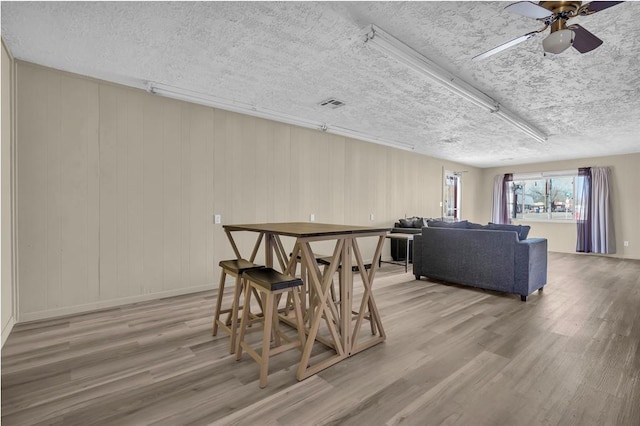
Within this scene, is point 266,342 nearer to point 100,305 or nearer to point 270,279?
point 270,279

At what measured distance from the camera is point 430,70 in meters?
Result: 2.79

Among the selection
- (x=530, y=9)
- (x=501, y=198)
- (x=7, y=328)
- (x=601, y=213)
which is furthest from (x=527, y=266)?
(x=501, y=198)

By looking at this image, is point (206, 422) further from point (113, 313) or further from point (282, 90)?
point (282, 90)

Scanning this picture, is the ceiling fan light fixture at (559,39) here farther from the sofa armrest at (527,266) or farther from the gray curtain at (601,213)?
the gray curtain at (601,213)

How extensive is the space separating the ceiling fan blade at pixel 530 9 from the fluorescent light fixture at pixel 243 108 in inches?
119

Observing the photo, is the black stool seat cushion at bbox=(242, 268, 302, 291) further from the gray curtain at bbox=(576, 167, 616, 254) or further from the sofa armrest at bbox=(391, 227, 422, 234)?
the gray curtain at bbox=(576, 167, 616, 254)

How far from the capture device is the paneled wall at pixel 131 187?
288 centimetres

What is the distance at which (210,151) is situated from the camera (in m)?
3.94

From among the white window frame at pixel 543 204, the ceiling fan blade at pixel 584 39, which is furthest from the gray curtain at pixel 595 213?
the ceiling fan blade at pixel 584 39

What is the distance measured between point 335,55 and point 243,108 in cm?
177

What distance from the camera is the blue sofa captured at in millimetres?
3641

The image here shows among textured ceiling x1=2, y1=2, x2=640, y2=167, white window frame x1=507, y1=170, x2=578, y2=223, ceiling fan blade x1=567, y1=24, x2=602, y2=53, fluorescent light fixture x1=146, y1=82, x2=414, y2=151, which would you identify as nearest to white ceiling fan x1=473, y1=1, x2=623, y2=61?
ceiling fan blade x1=567, y1=24, x2=602, y2=53

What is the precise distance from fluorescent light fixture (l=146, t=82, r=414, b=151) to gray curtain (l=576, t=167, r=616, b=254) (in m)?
5.66

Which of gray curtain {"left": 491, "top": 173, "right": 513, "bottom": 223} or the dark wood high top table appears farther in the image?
gray curtain {"left": 491, "top": 173, "right": 513, "bottom": 223}
